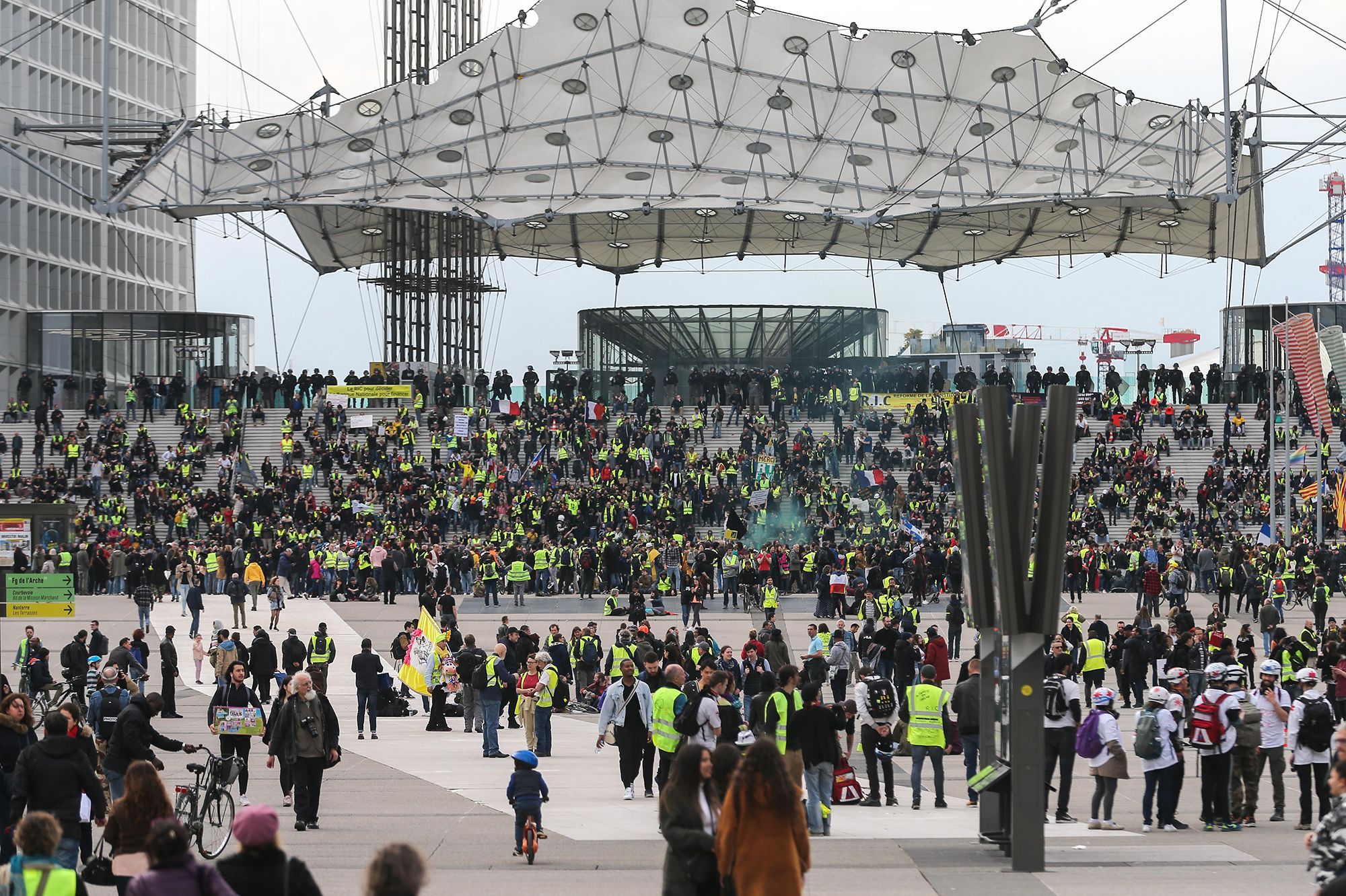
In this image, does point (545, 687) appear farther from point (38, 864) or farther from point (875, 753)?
point (38, 864)

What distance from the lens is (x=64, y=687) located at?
23.2m

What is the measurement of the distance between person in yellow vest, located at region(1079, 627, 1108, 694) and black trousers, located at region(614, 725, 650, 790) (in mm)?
8636

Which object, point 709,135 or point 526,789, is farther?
point 709,135

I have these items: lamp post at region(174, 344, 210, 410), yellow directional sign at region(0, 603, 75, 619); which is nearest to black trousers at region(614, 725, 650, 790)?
yellow directional sign at region(0, 603, 75, 619)

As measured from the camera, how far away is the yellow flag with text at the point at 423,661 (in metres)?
23.3

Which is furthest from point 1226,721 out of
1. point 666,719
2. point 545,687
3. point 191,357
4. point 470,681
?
point 191,357

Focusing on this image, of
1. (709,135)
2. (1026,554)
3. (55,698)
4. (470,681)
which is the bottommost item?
(55,698)

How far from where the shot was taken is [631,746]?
54.0 ft

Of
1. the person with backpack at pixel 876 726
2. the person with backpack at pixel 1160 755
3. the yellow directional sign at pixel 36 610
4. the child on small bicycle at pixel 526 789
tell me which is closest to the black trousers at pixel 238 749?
the child on small bicycle at pixel 526 789

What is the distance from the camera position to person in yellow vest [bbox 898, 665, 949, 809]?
16.1 metres

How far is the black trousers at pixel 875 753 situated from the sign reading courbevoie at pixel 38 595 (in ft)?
65.4

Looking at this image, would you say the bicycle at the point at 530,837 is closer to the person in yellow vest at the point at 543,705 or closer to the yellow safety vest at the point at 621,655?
the person in yellow vest at the point at 543,705

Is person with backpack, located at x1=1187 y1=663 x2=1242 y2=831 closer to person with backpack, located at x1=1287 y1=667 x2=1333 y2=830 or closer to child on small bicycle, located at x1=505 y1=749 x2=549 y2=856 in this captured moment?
person with backpack, located at x1=1287 y1=667 x2=1333 y2=830

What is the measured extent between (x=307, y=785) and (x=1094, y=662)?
11749 millimetres
